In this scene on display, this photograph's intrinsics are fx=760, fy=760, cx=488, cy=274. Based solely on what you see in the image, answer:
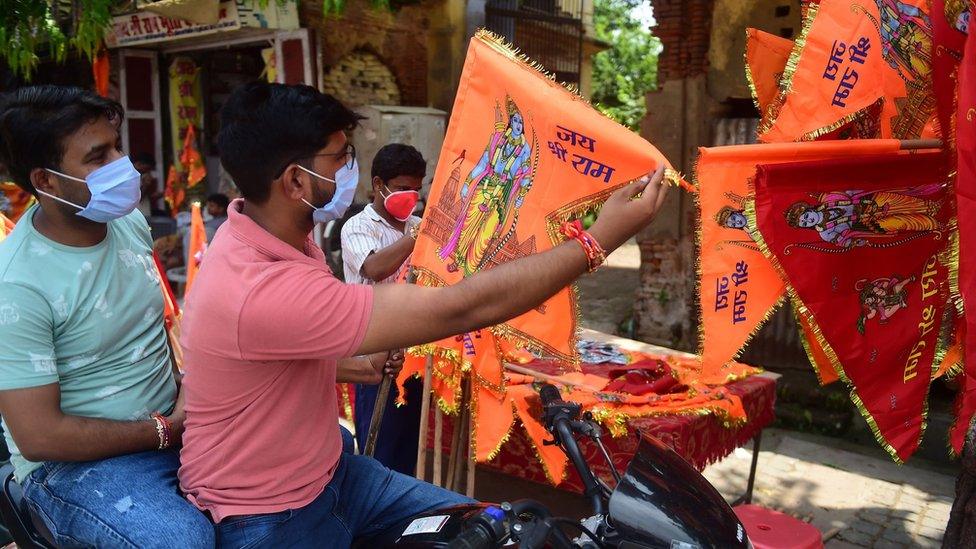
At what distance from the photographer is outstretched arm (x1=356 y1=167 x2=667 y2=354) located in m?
1.68

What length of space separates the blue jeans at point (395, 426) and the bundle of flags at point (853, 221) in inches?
63.8

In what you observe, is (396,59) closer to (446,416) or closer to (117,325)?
(446,416)

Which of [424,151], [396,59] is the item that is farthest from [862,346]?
[396,59]

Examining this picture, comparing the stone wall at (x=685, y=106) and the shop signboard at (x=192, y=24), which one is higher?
the shop signboard at (x=192, y=24)

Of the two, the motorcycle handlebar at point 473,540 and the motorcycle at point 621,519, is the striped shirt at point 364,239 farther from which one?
the motorcycle handlebar at point 473,540

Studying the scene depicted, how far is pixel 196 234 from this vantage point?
18.7ft

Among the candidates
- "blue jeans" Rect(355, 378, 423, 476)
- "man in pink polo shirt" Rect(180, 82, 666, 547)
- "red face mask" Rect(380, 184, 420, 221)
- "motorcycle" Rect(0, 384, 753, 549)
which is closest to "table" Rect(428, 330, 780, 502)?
"blue jeans" Rect(355, 378, 423, 476)

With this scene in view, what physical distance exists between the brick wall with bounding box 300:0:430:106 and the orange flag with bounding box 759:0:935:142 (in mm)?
6984

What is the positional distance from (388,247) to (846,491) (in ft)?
11.6

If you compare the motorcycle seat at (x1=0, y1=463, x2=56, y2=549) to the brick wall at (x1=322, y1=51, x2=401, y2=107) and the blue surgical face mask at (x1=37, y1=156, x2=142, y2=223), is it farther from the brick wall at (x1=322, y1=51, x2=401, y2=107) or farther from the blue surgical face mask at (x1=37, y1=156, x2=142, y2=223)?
the brick wall at (x1=322, y1=51, x2=401, y2=107)

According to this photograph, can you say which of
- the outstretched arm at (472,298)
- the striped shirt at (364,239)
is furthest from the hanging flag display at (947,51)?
the striped shirt at (364,239)

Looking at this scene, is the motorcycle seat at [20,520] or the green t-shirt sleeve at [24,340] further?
the motorcycle seat at [20,520]

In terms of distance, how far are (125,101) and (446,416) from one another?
877 cm

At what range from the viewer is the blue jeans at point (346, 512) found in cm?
186
